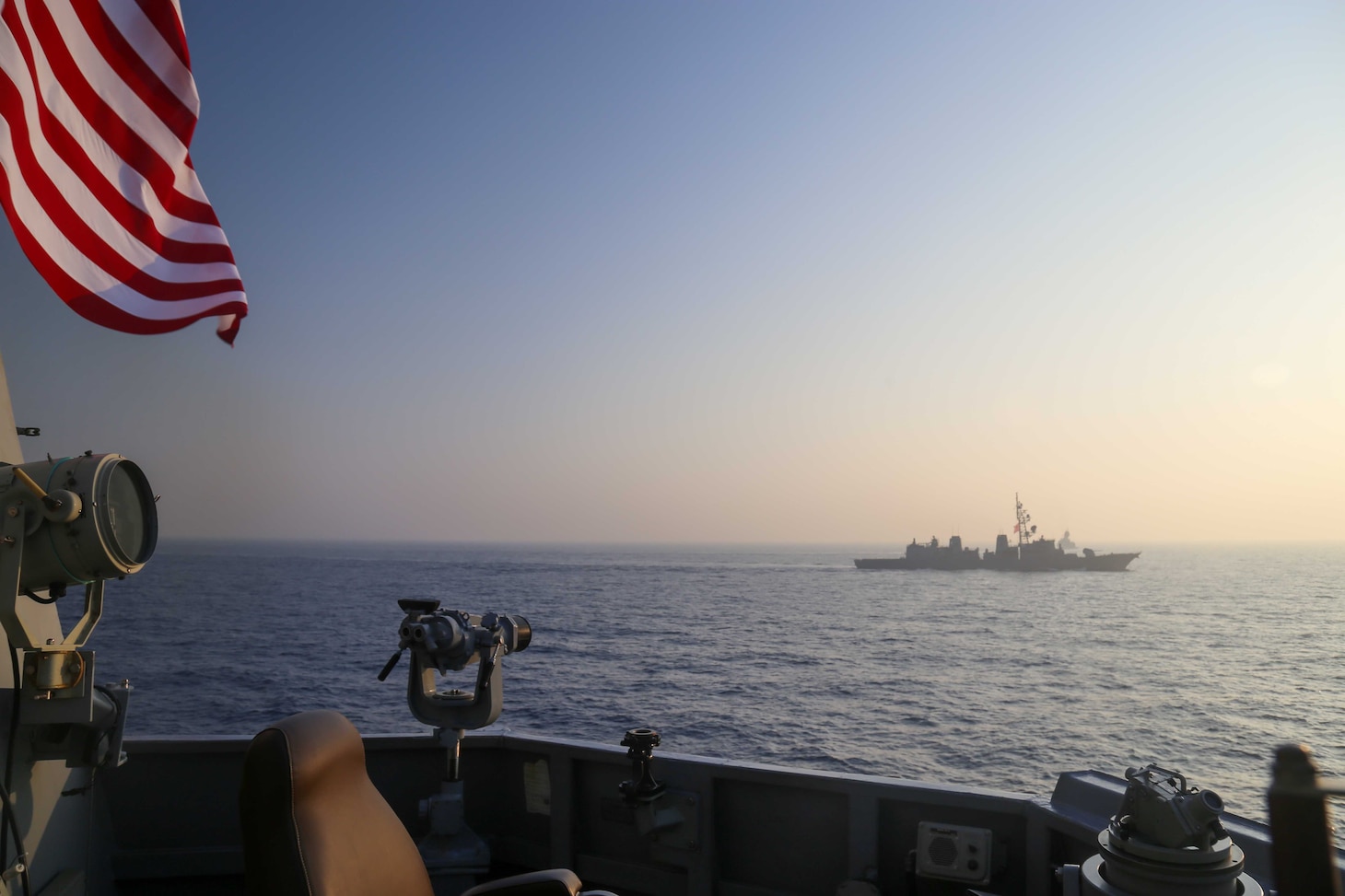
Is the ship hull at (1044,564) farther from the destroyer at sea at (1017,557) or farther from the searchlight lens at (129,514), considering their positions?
the searchlight lens at (129,514)

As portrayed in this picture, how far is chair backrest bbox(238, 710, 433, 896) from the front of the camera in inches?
79.0

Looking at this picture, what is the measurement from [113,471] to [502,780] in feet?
8.40

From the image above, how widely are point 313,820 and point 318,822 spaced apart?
0.01 meters

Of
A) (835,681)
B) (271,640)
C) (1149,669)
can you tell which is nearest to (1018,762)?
(835,681)

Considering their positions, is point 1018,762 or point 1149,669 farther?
point 1149,669

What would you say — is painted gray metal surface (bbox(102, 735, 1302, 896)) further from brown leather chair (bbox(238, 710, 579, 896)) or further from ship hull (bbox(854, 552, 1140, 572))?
ship hull (bbox(854, 552, 1140, 572))

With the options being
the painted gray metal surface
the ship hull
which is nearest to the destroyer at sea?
the ship hull

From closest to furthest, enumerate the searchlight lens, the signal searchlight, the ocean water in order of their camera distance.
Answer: the signal searchlight
the searchlight lens
the ocean water

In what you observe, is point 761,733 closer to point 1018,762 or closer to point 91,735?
point 1018,762

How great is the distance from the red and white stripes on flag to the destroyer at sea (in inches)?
4197

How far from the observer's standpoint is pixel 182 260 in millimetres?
3916

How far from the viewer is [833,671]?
127 feet

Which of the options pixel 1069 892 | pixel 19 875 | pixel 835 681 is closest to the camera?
pixel 1069 892

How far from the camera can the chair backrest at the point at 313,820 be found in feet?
A: 6.58
